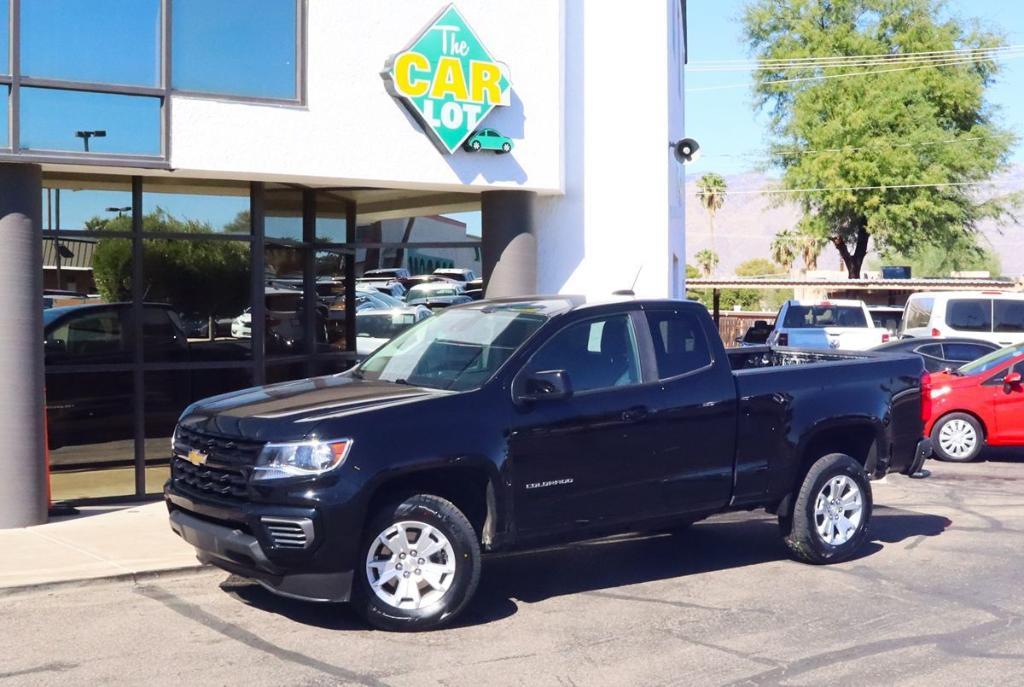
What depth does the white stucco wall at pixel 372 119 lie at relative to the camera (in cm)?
1114

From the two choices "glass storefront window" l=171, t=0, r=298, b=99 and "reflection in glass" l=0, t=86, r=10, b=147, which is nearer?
"reflection in glass" l=0, t=86, r=10, b=147

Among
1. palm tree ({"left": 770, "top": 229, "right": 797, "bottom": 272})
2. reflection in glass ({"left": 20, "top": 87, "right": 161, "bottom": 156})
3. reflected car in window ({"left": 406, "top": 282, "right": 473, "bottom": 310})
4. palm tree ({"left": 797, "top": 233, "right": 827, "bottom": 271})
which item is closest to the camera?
reflection in glass ({"left": 20, "top": 87, "right": 161, "bottom": 156})

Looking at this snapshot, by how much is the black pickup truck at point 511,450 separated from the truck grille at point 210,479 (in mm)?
15

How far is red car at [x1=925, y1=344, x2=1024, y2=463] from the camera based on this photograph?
1548cm

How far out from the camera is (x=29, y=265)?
10.1m

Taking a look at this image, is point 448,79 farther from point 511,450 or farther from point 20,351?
point 511,450

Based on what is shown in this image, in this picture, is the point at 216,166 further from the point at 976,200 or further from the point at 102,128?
the point at 976,200

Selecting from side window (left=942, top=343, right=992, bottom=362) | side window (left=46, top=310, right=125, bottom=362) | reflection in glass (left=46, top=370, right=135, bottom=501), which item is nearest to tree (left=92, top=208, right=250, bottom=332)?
side window (left=46, top=310, right=125, bottom=362)

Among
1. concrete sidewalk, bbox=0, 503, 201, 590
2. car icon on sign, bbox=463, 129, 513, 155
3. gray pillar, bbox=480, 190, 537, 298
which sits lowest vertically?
concrete sidewalk, bbox=0, 503, 201, 590

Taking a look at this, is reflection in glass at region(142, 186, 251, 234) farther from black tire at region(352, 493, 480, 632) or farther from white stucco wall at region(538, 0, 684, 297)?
black tire at region(352, 493, 480, 632)

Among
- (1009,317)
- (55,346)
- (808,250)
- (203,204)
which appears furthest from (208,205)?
(808,250)

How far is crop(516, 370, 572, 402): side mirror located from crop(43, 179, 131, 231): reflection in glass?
18.0ft

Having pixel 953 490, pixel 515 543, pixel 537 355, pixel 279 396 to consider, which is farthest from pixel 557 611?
pixel 953 490

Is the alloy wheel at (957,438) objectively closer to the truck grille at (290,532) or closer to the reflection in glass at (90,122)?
the reflection in glass at (90,122)
